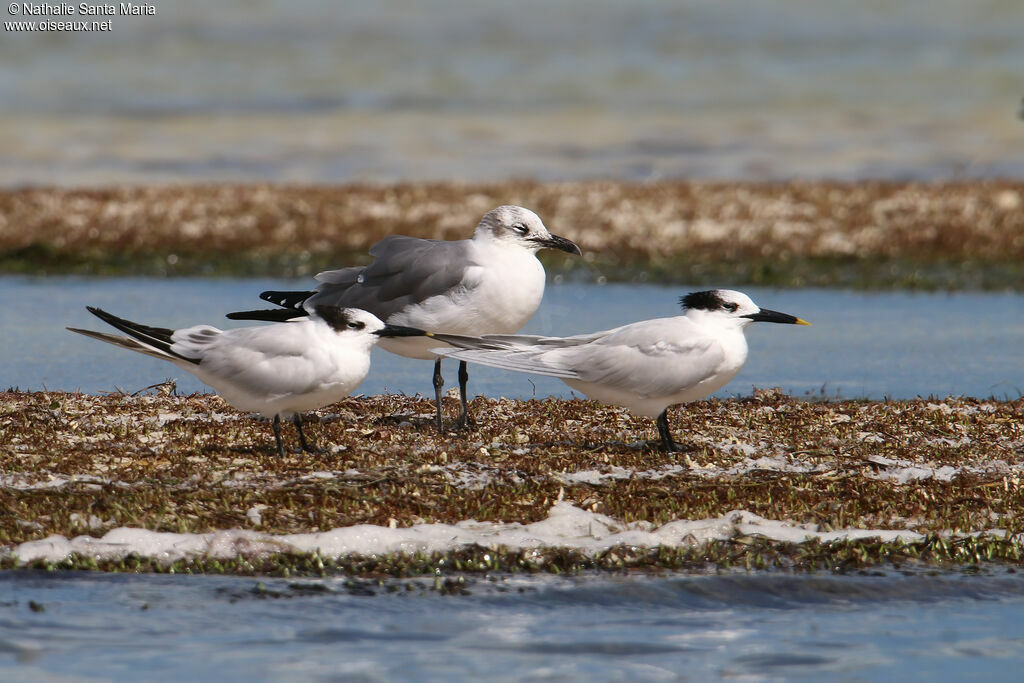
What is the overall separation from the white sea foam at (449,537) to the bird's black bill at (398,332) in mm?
1778

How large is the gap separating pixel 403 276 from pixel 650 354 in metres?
2.49

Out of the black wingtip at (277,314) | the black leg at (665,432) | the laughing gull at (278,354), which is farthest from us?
the black wingtip at (277,314)

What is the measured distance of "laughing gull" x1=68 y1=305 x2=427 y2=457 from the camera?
31.0ft

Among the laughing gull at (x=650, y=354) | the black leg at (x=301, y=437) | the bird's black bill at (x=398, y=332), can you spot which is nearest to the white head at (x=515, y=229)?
the laughing gull at (x=650, y=354)

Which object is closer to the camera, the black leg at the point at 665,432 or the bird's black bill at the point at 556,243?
the black leg at the point at 665,432

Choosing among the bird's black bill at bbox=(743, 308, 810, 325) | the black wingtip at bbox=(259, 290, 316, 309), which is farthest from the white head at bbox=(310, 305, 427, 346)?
the bird's black bill at bbox=(743, 308, 810, 325)

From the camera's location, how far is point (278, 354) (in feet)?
31.3

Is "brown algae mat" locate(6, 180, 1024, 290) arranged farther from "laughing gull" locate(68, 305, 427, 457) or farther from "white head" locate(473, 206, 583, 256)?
"laughing gull" locate(68, 305, 427, 457)

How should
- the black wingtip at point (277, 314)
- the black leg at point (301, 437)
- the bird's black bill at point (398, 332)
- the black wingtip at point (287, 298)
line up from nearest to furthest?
1. the bird's black bill at point (398, 332)
2. the black leg at point (301, 437)
3. the black wingtip at point (277, 314)
4. the black wingtip at point (287, 298)

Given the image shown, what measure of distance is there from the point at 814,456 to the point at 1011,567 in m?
2.44

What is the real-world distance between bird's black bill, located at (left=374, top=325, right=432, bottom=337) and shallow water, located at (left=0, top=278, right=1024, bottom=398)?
3869 millimetres

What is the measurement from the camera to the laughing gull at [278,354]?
9.45m

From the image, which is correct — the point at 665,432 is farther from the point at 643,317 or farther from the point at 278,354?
the point at 643,317

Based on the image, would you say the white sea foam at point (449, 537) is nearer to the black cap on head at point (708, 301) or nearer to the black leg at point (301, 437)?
the black leg at point (301, 437)
